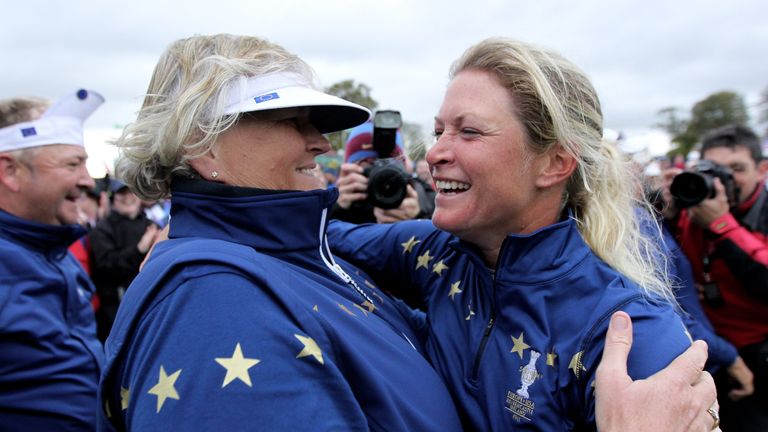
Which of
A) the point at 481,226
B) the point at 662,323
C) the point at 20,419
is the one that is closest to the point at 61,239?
the point at 20,419

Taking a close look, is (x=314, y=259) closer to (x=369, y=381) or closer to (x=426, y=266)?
(x=369, y=381)

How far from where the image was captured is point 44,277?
2.78 metres

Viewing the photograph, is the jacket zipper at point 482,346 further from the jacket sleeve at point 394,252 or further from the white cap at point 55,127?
the white cap at point 55,127

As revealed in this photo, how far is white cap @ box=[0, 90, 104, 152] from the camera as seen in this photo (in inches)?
123

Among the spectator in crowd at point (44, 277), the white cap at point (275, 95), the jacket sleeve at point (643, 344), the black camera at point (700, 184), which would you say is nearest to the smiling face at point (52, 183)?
the spectator in crowd at point (44, 277)

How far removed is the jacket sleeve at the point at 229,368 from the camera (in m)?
1.04

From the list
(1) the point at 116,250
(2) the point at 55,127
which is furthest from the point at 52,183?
(1) the point at 116,250

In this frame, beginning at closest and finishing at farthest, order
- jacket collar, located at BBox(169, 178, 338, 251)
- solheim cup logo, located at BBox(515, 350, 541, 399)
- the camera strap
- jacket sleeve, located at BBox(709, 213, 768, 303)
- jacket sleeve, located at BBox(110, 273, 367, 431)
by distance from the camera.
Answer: jacket sleeve, located at BBox(110, 273, 367, 431), jacket collar, located at BBox(169, 178, 338, 251), solheim cup logo, located at BBox(515, 350, 541, 399), jacket sleeve, located at BBox(709, 213, 768, 303), the camera strap

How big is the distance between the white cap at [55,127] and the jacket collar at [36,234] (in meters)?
0.47

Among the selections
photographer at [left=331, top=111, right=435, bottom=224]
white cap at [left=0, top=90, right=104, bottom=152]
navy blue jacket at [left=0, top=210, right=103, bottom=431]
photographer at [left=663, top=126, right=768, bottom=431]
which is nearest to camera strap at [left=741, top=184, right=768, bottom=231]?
photographer at [left=663, top=126, right=768, bottom=431]

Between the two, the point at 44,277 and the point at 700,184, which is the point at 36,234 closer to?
the point at 44,277

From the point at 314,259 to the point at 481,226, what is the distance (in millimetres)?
577

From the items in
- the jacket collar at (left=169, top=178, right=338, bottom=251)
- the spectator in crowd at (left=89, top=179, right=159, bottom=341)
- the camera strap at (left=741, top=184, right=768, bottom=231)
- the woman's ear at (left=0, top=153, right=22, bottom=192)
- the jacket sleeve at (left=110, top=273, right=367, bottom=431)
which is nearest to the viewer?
the jacket sleeve at (left=110, top=273, right=367, bottom=431)

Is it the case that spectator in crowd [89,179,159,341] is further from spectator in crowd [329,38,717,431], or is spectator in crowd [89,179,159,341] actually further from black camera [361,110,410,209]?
spectator in crowd [329,38,717,431]
